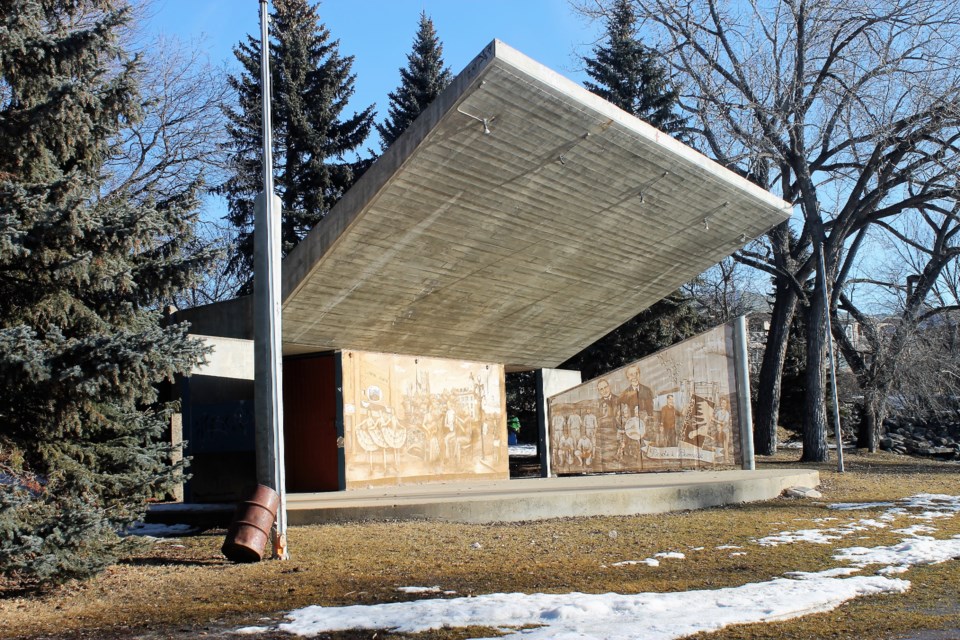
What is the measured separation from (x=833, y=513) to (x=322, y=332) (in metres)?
9.73

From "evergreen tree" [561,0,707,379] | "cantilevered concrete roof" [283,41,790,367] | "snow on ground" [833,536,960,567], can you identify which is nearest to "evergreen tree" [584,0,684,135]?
"evergreen tree" [561,0,707,379]

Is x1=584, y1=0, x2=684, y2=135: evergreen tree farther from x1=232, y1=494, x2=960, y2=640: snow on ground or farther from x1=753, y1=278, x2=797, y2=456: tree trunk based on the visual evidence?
x1=232, y1=494, x2=960, y2=640: snow on ground

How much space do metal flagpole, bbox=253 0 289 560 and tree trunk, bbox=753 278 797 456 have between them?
23.4 metres

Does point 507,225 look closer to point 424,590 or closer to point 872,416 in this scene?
point 424,590

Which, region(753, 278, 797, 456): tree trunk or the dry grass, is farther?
region(753, 278, 797, 456): tree trunk

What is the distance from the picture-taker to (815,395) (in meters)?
26.9

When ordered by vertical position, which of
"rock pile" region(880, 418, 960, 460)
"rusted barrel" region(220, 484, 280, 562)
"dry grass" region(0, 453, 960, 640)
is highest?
"rusted barrel" region(220, 484, 280, 562)

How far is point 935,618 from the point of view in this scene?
6250mm

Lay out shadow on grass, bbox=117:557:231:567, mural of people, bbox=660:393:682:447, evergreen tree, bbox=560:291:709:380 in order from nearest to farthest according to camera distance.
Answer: shadow on grass, bbox=117:557:231:567 → mural of people, bbox=660:393:682:447 → evergreen tree, bbox=560:291:709:380

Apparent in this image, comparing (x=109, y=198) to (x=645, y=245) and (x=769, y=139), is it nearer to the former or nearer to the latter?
(x=645, y=245)

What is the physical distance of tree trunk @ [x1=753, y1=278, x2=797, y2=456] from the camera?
2962 centimetres

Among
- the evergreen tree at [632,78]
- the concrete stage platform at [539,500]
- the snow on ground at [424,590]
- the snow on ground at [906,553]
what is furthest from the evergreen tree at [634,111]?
the snow on ground at [424,590]

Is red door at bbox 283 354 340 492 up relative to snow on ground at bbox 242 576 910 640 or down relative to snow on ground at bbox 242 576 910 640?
up

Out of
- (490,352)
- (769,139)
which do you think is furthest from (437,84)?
(490,352)
